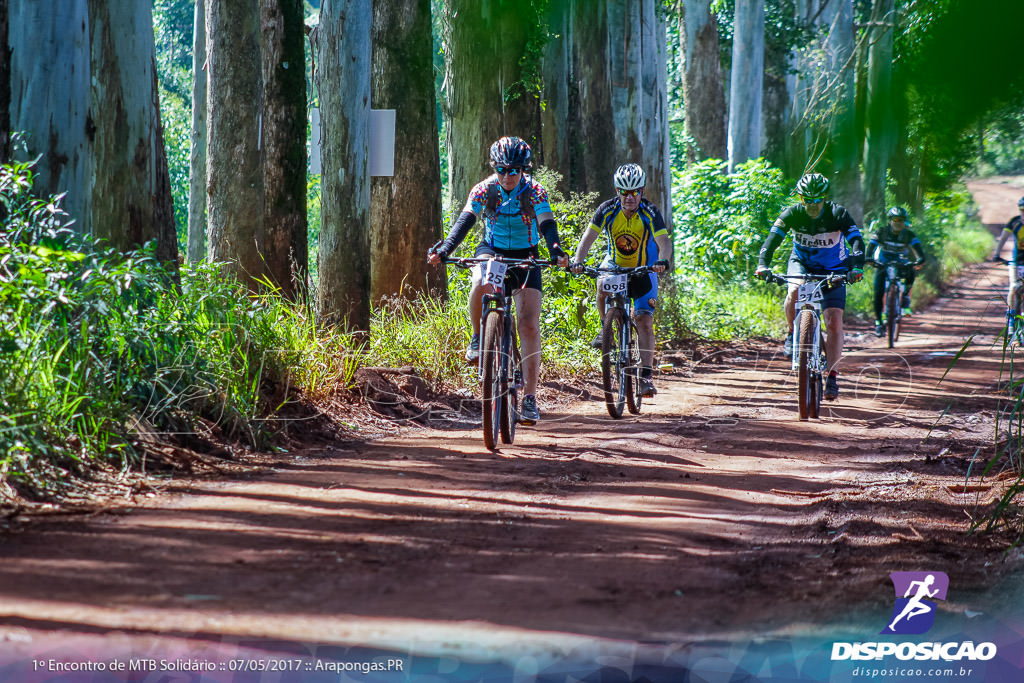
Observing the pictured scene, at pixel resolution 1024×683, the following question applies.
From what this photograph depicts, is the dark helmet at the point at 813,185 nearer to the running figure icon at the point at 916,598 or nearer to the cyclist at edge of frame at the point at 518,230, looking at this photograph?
the running figure icon at the point at 916,598

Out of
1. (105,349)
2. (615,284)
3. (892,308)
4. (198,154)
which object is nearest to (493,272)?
(615,284)

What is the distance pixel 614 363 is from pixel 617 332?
289 millimetres

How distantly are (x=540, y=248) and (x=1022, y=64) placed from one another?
37.8ft

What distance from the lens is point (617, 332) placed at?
10320 millimetres

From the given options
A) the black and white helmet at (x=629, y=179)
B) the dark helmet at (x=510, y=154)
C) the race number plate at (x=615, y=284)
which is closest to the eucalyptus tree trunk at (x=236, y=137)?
the dark helmet at (x=510, y=154)

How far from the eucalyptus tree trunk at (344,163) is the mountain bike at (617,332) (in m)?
2.31

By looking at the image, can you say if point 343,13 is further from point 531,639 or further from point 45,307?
point 531,639

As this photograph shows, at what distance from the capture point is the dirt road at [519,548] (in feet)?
12.6

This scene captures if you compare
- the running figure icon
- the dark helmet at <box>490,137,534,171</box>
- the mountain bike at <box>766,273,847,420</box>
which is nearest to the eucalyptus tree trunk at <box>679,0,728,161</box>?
the mountain bike at <box>766,273,847,420</box>

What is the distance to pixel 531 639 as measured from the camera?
12.3 ft

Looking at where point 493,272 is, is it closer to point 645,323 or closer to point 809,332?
point 645,323

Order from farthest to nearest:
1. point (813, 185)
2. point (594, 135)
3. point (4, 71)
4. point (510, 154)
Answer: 1. point (594, 135)
2. point (510, 154)
3. point (4, 71)
4. point (813, 185)

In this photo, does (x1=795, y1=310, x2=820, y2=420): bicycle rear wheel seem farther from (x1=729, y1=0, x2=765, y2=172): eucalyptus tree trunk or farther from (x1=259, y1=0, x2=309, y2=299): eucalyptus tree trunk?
(x1=729, y1=0, x2=765, y2=172): eucalyptus tree trunk

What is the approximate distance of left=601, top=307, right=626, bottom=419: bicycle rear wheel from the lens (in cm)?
1015
